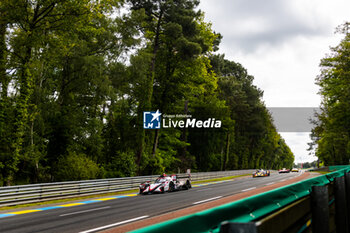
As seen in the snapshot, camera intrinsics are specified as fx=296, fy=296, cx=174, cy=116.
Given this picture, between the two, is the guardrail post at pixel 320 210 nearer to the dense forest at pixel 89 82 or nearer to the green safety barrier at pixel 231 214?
the green safety barrier at pixel 231 214

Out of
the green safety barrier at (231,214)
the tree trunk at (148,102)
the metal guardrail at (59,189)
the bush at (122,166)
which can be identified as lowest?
the metal guardrail at (59,189)

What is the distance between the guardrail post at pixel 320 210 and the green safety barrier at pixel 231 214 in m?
0.26

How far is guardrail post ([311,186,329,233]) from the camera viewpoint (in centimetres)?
350

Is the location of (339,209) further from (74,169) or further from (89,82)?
(89,82)

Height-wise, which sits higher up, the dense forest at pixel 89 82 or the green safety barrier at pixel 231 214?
the dense forest at pixel 89 82

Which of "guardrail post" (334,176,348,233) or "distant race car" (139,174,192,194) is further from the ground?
"guardrail post" (334,176,348,233)

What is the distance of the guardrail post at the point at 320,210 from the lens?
138 inches

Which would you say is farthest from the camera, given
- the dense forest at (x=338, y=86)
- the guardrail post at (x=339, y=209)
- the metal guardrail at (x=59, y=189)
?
the dense forest at (x=338, y=86)

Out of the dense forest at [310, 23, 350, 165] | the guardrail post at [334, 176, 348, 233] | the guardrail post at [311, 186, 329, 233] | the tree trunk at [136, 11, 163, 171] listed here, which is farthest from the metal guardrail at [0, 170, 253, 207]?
the dense forest at [310, 23, 350, 165]

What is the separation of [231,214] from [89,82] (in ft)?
78.2

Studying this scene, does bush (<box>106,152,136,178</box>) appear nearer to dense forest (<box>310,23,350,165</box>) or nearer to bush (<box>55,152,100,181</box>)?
bush (<box>55,152,100,181</box>)

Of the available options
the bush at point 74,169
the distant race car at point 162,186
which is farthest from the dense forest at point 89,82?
the distant race car at point 162,186

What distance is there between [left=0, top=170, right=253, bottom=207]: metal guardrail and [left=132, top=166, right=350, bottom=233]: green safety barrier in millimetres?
14291

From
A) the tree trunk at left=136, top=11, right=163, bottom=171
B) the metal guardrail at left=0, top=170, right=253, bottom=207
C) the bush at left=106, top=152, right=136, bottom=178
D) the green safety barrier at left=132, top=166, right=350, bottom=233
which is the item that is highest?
the tree trunk at left=136, top=11, right=163, bottom=171
